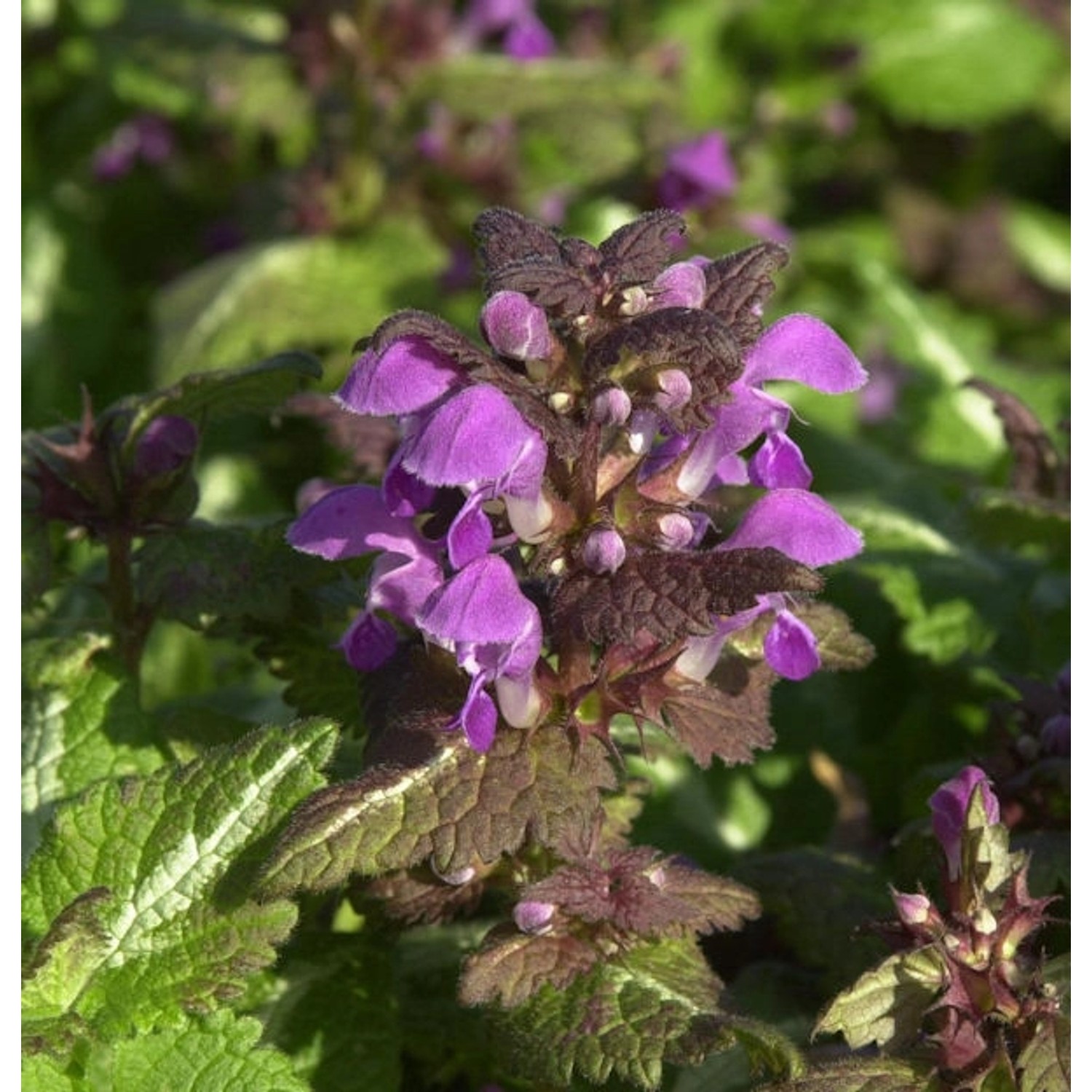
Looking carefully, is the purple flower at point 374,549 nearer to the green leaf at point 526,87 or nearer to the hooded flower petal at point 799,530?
the hooded flower petal at point 799,530

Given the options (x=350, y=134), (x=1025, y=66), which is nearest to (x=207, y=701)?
(x=350, y=134)

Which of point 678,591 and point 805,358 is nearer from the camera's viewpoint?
point 678,591

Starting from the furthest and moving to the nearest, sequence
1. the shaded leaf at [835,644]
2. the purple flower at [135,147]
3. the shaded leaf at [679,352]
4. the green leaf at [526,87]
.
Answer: the purple flower at [135,147] < the green leaf at [526,87] < the shaded leaf at [835,644] < the shaded leaf at [679,352]

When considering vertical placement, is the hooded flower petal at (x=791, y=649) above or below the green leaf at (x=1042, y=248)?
above

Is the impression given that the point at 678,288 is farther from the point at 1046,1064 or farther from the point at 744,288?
the point at 1046,1064

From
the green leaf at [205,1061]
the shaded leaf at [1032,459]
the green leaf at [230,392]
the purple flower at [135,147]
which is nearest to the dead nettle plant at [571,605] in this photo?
the green leaf at [205,1061]

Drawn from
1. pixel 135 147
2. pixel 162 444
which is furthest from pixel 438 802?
pixel 135 147
